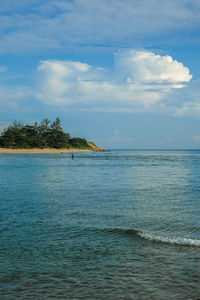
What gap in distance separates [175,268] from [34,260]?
3.75 meters

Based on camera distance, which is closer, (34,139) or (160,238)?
(160,238)

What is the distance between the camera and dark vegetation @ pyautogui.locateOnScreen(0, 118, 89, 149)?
133375 mm

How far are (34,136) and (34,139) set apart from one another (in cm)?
840

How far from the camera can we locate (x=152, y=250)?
8.84 metres

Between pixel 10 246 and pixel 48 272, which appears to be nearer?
pixel 48 272

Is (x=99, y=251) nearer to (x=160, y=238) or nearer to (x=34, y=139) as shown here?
(x=160, y=238)

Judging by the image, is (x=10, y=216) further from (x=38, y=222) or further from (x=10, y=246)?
(x=10, y=246)

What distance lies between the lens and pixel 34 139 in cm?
14425

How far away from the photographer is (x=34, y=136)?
152250 millimetres

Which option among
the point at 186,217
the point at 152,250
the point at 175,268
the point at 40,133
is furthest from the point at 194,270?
the point at 40,133

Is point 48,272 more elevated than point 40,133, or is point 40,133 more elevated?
point 40,133

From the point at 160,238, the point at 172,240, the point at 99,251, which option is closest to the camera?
the point at 99,251

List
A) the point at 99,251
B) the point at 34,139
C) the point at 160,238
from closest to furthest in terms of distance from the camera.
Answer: the point at 99,251
the point at 160,238
the point at 34,139

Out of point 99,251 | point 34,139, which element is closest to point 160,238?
point 99,251
